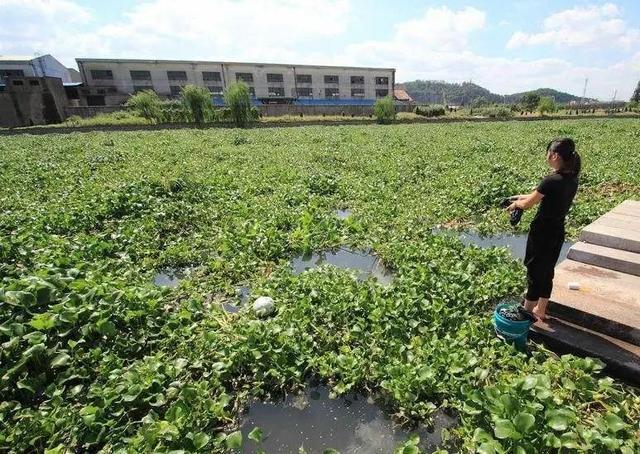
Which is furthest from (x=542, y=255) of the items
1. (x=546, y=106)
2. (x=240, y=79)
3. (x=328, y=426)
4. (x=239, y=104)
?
(x=546, y=106)

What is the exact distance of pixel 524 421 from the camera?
2695mm

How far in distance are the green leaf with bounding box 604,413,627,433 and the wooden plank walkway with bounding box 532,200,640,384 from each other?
0.98 metres

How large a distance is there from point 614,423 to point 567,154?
7.63ft

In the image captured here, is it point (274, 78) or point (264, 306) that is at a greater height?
point (274, 78)

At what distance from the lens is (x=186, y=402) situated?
3.30 metres

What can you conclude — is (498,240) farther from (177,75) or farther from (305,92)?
(305,92)

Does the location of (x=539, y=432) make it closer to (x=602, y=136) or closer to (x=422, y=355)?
(x=422, y=355)

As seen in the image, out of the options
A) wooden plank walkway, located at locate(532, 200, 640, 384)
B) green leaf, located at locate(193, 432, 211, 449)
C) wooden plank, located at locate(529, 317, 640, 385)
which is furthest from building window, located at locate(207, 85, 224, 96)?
green leaf, located at locate(193, 432, 211, 449)

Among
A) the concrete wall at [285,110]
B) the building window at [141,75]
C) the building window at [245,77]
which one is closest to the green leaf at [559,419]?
the concrete wall at [285,110]

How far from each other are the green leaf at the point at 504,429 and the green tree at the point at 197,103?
38.1 metres

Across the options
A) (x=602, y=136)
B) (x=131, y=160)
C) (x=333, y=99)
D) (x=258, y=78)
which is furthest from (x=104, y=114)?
(x=602, y=136)

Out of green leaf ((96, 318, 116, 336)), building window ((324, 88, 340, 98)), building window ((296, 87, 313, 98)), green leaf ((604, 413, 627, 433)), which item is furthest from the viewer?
building window ((324, 88, 340, 98))

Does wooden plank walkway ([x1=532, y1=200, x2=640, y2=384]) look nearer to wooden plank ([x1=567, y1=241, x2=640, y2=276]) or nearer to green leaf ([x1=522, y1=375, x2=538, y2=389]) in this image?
wooden plank ([x1=567, y1=241, x2=640, y2=276])

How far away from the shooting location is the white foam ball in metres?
4.77
